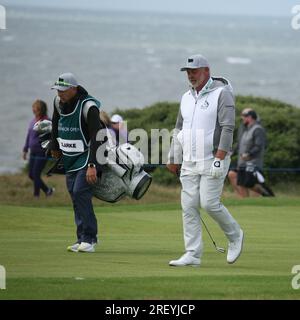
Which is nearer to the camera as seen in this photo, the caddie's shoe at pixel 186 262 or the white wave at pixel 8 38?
the caddie's shoe at pixel 186 262

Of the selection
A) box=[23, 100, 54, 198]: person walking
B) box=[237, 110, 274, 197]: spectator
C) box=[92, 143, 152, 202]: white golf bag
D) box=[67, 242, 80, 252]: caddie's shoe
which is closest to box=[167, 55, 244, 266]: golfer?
box=[92, 143, 152, 202]: white golf bag

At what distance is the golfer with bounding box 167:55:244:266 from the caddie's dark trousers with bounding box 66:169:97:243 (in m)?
1.35

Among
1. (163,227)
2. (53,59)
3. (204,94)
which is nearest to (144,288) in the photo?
(204,94)

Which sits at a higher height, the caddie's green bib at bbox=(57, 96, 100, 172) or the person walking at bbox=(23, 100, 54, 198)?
the caddie's green bib at bbox=(57, 96, 100, 172)

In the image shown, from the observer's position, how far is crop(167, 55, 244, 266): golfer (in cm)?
1190

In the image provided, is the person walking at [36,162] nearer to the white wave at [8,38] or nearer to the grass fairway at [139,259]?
the grass fairway at [139,259]

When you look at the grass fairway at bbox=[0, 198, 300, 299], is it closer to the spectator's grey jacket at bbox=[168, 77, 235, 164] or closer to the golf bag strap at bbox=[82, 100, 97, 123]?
the spectator's grey jacket at bbox=[168, 77, 235, 164]

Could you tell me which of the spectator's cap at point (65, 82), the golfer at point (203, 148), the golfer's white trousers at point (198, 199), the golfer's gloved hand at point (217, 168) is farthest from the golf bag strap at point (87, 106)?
the golfer's gloved hand at point (217, 168)

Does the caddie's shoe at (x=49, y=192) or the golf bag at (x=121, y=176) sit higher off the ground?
the golf bag at (x=121, y=176)

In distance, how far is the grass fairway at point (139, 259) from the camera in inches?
402

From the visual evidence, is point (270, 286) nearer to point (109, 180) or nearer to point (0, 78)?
point (109, 180)

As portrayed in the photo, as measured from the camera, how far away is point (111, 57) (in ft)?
482
